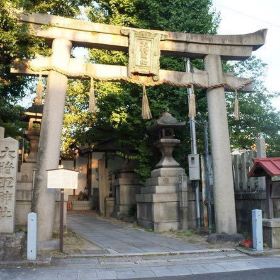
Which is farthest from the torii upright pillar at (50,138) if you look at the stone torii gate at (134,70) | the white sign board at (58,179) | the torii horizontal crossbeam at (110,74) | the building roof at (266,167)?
the building roof at (266,167)

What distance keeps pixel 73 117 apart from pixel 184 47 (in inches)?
471

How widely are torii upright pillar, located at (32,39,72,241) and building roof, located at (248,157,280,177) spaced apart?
5488 millimetres

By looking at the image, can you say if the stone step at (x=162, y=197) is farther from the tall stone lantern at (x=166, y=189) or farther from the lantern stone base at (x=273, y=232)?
the lantern stone base at (x=273, y=232)

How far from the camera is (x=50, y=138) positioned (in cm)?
1114

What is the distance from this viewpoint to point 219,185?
12570 millimetres

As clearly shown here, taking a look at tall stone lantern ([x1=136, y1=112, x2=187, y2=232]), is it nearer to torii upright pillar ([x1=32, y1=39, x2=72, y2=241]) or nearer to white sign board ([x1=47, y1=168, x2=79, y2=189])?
torii upright pillar ([x1=32, y1=39, x2=72, y2=241])

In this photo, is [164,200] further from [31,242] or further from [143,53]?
[31,242]

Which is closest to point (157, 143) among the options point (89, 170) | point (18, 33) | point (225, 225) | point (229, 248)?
point (225, 225)

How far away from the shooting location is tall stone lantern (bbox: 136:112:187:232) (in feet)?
52.1

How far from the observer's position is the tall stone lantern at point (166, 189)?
1588cm

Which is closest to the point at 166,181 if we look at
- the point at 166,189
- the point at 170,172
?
the point at 166,189

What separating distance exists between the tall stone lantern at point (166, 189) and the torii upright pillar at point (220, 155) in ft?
11.3

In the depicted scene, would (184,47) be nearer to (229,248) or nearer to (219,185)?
(219,185)

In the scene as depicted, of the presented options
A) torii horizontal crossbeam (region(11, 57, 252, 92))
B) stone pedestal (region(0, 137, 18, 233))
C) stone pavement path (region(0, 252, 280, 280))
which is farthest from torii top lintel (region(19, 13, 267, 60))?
stone pavement path (region(0, 252, 280, 280))
